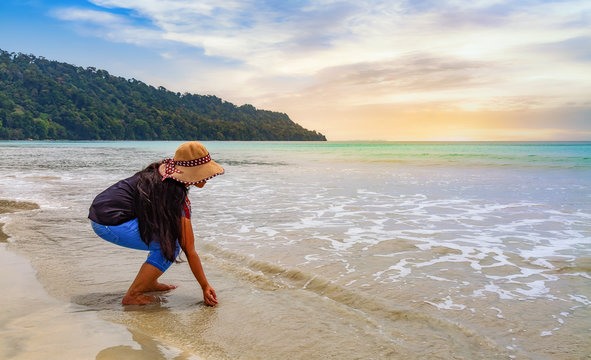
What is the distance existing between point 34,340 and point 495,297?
3.70m

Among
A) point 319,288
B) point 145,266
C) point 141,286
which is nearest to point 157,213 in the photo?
point 145,266

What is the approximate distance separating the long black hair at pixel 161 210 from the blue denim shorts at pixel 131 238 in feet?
0.26

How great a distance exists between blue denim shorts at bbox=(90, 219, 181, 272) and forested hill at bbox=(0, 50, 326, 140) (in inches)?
4664

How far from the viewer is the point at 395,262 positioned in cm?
499

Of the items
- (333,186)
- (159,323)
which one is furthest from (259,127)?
(159,323)

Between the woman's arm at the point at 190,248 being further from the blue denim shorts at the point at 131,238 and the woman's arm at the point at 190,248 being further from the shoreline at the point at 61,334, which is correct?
the shoreline at the point at 61,334

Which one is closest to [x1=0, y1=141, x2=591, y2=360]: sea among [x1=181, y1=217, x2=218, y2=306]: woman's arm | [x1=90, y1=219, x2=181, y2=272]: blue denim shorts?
[x1=181, y1=217, x2=218, y2=306]: woman's arm

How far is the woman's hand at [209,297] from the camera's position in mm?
A: 3598

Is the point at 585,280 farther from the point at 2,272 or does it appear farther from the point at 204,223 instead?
the point at 2,272

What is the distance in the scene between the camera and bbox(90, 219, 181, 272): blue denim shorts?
3623 millimetres

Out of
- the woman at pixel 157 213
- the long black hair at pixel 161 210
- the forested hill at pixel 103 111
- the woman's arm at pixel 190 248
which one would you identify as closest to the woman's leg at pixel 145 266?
the woman at pixel 157 213

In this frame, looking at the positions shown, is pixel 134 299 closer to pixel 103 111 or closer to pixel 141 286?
pixel 141 286

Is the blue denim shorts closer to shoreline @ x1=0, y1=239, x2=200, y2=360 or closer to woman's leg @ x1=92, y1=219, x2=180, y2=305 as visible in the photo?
woman's leg @ x1=92, y1=219, x2=180, y2=305

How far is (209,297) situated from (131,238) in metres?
0.83
